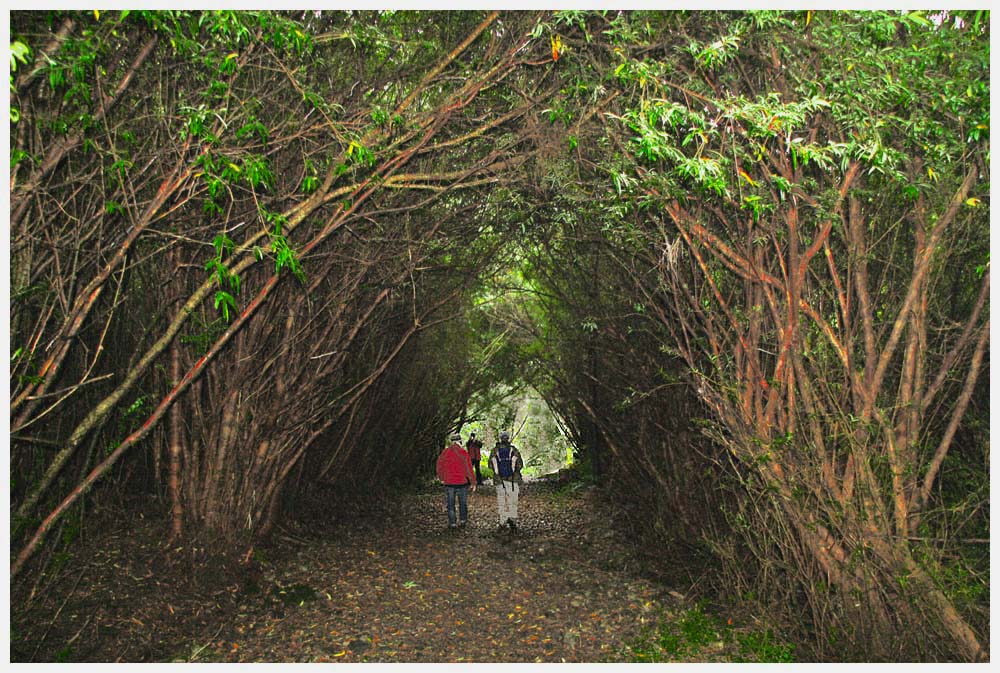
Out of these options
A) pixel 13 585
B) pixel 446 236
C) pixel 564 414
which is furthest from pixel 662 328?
pixel 564 414

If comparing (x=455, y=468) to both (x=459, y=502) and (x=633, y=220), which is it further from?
(x=633, y=220)

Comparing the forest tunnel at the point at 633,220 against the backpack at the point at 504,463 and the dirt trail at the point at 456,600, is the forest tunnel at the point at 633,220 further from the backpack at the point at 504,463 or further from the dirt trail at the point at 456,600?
the backpack at the point at 504,463

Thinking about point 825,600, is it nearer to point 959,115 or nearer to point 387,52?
point 959,115

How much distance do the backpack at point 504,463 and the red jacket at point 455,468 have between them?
34 centimetres

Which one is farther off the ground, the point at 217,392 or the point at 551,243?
the point at 551,243

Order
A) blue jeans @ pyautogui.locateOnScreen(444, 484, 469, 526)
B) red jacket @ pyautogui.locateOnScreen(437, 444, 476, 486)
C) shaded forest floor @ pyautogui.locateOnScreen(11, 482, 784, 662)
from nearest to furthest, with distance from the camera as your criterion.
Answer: shaded forest floor @ pyautogui.locateOnScreen(11, 482, 784, 662), red jacket @ pyautogui.locateOnScreen(437, 444, 476, 486), blue jeans @ pyautogui.locateOnScreen(444, 484, 469, 526)

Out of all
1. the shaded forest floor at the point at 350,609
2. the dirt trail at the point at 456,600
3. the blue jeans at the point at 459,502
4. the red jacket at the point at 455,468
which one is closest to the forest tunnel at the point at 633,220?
the shaded forest floor at the point at 350,609

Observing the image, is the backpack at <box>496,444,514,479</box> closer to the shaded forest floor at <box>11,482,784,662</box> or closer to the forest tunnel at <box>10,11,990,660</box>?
the shaded forest floor at <box>11,482,784,662</box>

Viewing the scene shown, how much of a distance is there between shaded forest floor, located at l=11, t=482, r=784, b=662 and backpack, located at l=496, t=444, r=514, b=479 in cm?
149

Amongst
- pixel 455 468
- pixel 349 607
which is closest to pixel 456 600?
pixel 349 607

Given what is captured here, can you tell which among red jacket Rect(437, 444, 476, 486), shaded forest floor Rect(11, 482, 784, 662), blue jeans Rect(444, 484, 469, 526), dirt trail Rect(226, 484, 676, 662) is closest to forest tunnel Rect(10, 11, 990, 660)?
shaded forest floor Rect(11, 482, 784, 662)

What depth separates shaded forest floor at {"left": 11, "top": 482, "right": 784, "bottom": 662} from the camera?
13.1 ft

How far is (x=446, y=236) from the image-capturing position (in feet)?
18.9

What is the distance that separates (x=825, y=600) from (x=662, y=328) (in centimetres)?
222
